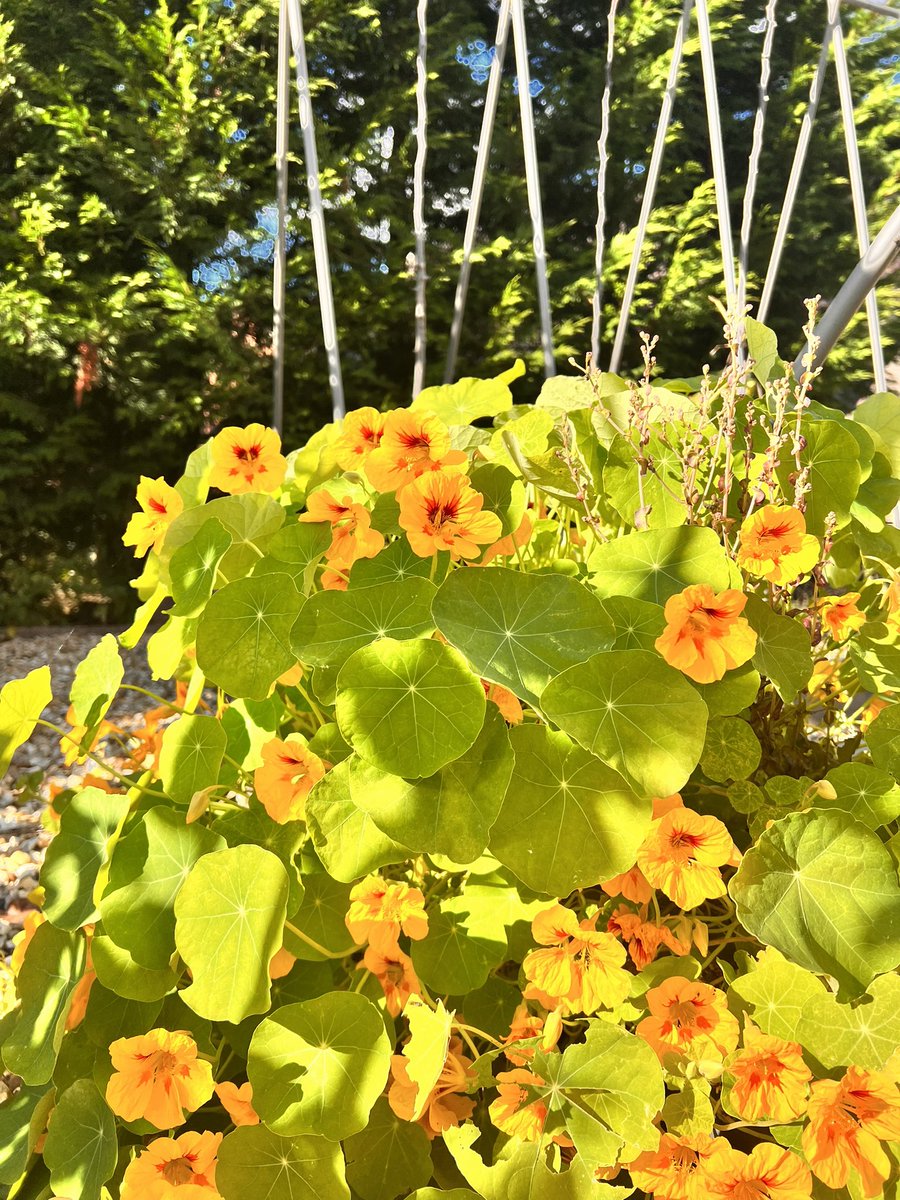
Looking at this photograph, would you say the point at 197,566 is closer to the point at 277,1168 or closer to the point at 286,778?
the point at 286,778

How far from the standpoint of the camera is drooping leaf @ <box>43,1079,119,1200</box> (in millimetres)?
610

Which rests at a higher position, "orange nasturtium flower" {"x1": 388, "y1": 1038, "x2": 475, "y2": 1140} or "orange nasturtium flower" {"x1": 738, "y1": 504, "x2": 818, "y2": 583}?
"orange nasturtium flower" {"x1": 738, "y1": 504, "x2": 818, "y2": 583}

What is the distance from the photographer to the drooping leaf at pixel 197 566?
25.7 inches

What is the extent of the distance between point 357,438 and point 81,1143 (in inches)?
23.5

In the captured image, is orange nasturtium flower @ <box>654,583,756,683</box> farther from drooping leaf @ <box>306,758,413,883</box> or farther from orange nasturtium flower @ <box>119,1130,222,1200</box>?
orange nasturtium flower @ <box>119,1130,222,1200</box>

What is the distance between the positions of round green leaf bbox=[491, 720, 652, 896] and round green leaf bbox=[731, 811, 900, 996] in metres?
0.07

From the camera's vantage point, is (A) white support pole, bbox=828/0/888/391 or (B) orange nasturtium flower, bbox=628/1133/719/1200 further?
(A) white support pole, bbox=828/0/888/391

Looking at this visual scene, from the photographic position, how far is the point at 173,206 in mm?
4074

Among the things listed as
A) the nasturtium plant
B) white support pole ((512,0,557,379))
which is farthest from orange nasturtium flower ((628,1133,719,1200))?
white support pole ((512,0,557,379))

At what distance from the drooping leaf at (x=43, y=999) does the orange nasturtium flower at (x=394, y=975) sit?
239 millimetres

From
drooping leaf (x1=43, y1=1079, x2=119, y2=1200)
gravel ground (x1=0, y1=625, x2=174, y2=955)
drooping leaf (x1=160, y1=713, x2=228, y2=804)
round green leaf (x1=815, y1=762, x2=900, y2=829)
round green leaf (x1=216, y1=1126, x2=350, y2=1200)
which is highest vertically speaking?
round green leaf (x1=815, y1=762, x2=900, y2=829)

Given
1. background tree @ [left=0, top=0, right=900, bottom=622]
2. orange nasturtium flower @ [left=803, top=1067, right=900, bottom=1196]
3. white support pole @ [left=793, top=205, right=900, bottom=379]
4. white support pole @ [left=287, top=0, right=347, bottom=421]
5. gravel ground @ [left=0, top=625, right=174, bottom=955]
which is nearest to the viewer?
orange nasturtium flower @ [left=803, top=1067, right=900, bottom=1196]

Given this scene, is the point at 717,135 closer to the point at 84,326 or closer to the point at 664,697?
the point at 664,697

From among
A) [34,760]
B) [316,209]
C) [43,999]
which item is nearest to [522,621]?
[43,999]
